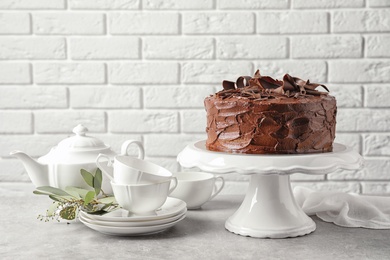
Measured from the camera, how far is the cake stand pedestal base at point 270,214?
4.42 ft

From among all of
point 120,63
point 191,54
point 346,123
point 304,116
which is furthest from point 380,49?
point 304,116

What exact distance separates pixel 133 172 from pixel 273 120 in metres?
0.33

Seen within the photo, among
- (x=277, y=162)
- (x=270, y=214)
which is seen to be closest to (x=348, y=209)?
(x=270, y=214)

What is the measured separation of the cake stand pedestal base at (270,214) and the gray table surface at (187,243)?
0.07 feet

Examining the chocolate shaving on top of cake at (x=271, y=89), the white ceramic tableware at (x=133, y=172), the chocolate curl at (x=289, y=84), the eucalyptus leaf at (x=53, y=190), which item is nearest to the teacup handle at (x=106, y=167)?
the white ceramic tableware at (x=133, y=172)

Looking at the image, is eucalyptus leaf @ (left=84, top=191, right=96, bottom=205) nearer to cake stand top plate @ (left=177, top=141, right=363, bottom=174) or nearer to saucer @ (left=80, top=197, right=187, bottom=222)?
saucer @ (left=80, top=197, right=187, bottom=222)

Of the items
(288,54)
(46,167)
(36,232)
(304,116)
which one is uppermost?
(288,54)

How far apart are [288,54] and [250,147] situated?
112 centimetres

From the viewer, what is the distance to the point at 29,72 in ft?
7.92

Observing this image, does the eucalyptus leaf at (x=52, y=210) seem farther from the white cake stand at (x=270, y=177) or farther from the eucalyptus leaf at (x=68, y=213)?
the white cake stand at (x=270, y=177)

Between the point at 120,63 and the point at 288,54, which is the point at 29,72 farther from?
the point at 288,54

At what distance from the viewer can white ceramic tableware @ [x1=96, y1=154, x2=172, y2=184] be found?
130 cm

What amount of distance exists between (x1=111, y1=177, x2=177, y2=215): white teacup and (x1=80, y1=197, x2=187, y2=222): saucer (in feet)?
0.07

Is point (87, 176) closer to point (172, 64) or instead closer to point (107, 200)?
point (107, 200)
